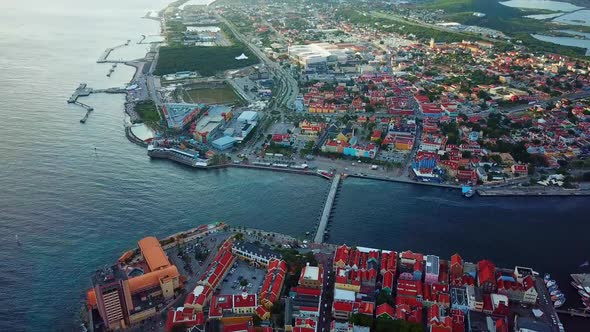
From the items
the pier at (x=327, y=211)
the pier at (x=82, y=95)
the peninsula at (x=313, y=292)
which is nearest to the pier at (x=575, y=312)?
the peninsula at (x=313, y=292)

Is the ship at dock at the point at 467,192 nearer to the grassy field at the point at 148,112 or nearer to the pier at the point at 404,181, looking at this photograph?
the pier at the point at 404,181

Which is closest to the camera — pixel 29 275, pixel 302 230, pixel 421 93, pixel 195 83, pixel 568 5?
pixel 29 275

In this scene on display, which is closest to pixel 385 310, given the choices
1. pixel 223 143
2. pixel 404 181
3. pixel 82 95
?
pixel 404 181

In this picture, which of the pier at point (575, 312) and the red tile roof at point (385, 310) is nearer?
the red tile roof at point (385, 310)

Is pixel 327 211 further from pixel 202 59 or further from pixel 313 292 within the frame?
pixel 202 59

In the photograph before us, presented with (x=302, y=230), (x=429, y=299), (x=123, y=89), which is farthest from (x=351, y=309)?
(x=123, y=89)

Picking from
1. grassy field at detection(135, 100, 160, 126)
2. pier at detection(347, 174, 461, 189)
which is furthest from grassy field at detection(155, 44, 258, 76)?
pier at detection(347, 174, 461, 189)

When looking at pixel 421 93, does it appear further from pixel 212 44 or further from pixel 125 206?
pixel 212 44

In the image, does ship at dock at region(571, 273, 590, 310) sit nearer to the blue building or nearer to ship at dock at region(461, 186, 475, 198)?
ship at dock at region(461, 186, 475, 198)
